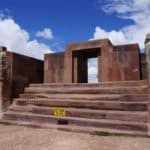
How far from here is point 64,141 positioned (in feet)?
18.1

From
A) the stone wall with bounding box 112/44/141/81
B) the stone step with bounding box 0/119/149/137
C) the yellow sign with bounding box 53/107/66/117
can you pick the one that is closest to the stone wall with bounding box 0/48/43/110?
the stone step with bounding box 0/119/149/137

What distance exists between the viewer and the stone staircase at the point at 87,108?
6.21 meters

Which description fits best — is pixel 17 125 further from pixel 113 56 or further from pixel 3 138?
pixel 113 56

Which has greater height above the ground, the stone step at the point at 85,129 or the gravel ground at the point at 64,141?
the stone step at the point at 85,129

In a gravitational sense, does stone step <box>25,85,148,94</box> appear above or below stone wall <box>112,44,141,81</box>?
below

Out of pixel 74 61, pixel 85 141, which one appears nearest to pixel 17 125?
pixel 85 141

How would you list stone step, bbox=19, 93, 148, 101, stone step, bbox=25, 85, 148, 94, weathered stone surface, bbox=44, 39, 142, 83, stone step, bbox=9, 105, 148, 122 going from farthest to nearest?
weathered stone surface, bbox=44, 39, 142, 83
stone step, bbox=25, 85, 148, 94
stone step, bbox=19, 93, 148, 101
stone step, bbox=9, 105, 148, 122

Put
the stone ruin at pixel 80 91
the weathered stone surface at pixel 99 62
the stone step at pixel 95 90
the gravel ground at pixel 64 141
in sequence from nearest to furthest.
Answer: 1. the gravel ground at pixel 64 141
2. the stone ruin at pixel 80 91
3. the stone step at pixel 95 90
4. the weathered stone surface at pixel 99 62

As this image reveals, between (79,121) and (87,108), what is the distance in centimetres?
66

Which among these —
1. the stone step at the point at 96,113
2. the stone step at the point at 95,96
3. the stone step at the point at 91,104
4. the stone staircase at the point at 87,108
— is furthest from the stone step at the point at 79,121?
the stone step at the point at 95,96

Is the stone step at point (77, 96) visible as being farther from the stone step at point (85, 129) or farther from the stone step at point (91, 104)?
the stone step at point (85, 129)

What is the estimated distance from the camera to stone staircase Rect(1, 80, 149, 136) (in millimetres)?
6207

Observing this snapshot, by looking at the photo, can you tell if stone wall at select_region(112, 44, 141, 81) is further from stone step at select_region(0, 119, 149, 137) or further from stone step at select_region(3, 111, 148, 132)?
stone step at select_region(0, 119, 149, 137)

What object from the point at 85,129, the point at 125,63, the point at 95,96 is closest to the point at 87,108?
the point at 95,96
